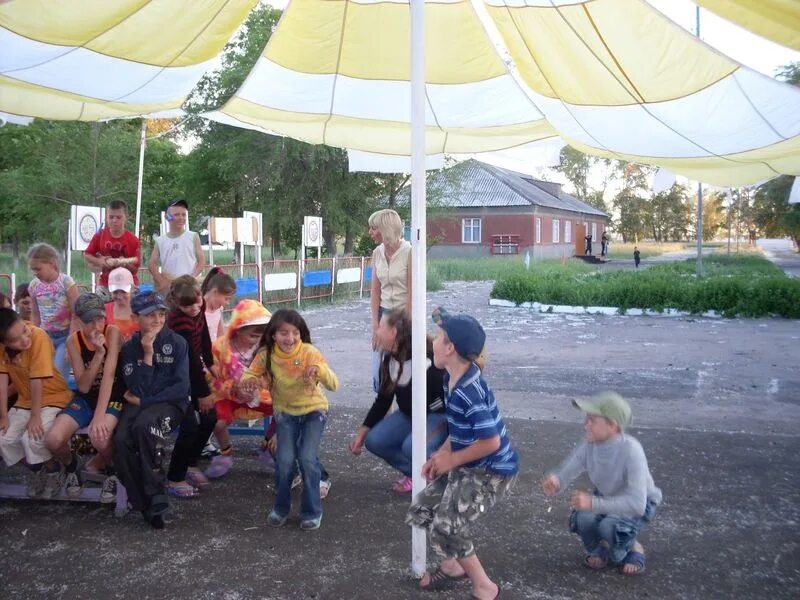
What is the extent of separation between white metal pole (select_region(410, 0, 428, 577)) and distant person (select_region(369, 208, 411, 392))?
139cm

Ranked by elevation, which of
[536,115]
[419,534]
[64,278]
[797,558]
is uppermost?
[536,115]

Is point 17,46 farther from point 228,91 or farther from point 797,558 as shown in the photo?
point 228,91

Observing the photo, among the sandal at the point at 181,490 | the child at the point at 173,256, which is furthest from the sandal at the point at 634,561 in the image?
the child at the point at 173,256

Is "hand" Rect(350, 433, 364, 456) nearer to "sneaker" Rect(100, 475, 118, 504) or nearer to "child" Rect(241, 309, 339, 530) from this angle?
"child" Rect(241, 309, 339, 530)

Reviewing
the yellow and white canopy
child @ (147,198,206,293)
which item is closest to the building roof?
child @ (147,198,206,293)

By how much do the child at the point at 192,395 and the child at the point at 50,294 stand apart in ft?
3.68

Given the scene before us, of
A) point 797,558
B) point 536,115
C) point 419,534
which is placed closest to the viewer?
point 419,534

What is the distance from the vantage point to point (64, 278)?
18.6 ft

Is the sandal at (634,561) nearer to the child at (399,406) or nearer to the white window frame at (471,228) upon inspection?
the child at (399,406)

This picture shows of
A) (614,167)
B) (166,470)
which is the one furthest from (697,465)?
(614,167)

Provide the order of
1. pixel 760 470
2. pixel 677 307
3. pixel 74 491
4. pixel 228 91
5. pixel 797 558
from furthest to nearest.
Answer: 1. pixel 228 91
2. pixel 677 307
3. pixel 760 470
4. pixel 74 491
5. pixel 797 558

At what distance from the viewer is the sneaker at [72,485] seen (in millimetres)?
4609

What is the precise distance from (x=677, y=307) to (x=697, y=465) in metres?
11.7

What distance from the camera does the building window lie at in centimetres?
5188
